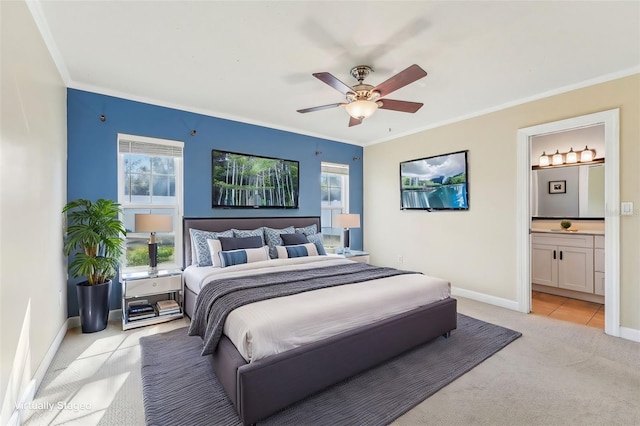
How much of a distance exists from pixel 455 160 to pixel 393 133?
4.14 feet

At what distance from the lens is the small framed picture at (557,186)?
16.0ft

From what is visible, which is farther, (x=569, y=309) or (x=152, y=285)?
(x=569, y=309)

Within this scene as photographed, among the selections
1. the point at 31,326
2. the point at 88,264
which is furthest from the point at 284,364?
the point at 88,264

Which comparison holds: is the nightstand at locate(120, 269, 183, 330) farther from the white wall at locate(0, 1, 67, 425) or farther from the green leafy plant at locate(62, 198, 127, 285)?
the white wall at locate(0, 1, 67, 425)

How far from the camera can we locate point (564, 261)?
4398 millimetres

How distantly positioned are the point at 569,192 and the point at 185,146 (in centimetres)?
597

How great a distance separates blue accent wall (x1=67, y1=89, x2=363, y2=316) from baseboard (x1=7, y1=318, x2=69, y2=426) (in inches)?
23.2

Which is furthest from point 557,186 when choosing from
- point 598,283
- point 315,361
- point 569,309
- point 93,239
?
point 93,239

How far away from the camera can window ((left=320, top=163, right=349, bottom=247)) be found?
Result: 556cm

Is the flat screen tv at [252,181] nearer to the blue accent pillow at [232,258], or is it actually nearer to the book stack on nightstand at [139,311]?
the blue accent pillow at [232,258]

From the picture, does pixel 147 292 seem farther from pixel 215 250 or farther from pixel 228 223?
pixel 228 223

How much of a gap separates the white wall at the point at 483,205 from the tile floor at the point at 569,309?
1.45 ft

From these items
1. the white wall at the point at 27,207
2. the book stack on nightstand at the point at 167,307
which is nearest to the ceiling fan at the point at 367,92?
the white wall at the point at 27,207

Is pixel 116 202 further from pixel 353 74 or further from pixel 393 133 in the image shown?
pixel 393 133
